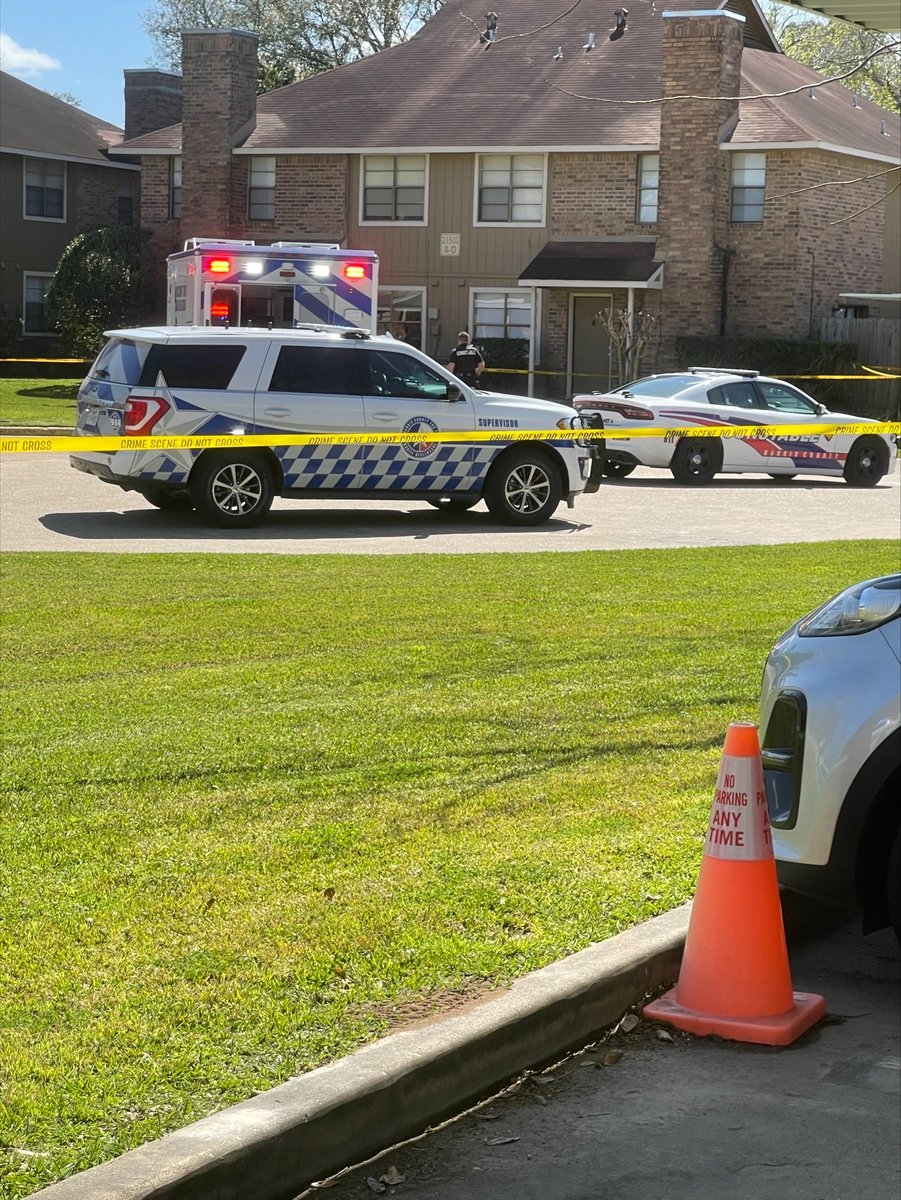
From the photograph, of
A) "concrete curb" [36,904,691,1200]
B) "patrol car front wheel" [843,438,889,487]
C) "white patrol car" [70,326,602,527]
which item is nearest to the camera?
"concrete curb" [36,904,691,1200]

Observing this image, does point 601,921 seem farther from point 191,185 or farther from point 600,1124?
point 191,185

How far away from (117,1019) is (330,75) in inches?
1611

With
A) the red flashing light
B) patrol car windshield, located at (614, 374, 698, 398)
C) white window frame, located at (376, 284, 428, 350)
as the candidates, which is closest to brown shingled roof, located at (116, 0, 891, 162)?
white window frame, located at (376, 284, 428, 350)

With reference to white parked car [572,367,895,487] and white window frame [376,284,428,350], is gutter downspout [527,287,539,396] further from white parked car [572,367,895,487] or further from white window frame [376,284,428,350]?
white parked car [572,367,895,487]

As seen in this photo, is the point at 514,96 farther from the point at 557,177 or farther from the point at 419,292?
the point at 419,292

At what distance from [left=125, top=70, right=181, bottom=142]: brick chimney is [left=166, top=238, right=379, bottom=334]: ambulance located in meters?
21.1

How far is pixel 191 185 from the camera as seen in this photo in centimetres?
4028

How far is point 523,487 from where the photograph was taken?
16719 millimetres

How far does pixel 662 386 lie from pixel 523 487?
20.7 ft

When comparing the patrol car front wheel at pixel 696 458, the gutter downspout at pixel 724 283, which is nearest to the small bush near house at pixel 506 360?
the gutter downspout at pixel 724 283

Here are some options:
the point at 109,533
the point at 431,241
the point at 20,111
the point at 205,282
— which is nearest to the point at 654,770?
the point at 109,533

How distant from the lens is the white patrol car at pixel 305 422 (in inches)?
617

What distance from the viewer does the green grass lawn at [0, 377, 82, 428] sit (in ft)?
96.8

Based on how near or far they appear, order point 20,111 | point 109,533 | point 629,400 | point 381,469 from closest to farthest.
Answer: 1. point 109,533
2. point 381,469
3. point 629,400
4. point 20,111
